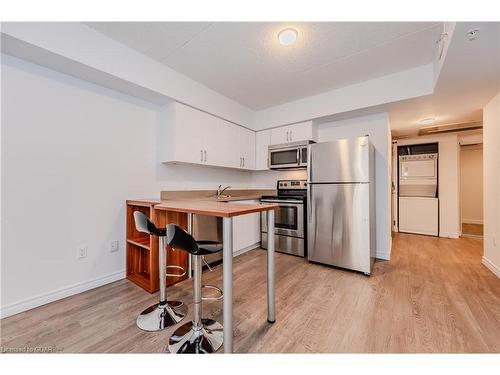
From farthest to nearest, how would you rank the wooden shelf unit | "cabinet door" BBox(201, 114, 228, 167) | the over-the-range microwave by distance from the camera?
the over-the-range microwave, "cabinet door" BBox(201, 114, 228, 167), the wooden shelf unit

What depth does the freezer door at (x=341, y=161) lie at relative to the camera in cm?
260

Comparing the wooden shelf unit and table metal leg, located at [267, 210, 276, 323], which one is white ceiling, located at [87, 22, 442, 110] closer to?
the wooden shelf unit

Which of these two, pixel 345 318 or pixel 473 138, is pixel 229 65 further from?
pixel 473 138

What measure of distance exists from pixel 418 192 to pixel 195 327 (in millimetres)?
5268

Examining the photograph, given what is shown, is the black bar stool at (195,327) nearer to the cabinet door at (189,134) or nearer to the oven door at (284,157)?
the cabinet door at (189,134)

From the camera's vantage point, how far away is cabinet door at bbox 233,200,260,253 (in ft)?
10.3

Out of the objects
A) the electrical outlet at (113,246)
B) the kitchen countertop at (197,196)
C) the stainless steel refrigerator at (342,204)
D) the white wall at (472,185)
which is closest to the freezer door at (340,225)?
the stainless steel refrigerator at (342,204)

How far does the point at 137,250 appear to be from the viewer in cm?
252

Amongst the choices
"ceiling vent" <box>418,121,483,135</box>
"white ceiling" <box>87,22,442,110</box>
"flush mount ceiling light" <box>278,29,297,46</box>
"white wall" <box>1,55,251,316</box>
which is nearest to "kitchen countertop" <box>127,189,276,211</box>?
"white wall" <box>1,55,251,316</box>

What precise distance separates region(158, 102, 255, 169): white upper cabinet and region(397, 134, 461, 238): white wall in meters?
4.16

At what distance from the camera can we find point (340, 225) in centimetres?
275

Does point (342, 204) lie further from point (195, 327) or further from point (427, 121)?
point (427, 121)

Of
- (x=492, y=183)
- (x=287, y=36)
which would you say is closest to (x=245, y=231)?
(x=287, y=36)
